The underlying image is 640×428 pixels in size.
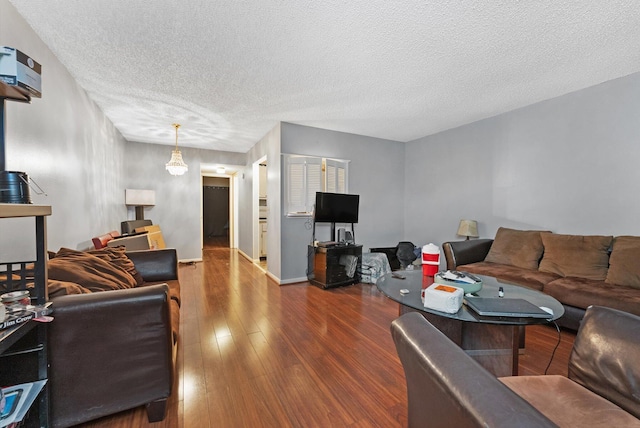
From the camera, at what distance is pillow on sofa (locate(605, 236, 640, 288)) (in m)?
2.31

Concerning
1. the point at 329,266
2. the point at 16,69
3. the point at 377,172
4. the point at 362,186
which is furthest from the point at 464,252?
the point at 16,69

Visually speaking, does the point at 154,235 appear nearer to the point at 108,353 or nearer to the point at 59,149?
the point at 59,149

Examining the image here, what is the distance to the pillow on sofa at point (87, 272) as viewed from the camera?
66.5 inches

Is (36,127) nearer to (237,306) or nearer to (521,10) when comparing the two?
(237,306)

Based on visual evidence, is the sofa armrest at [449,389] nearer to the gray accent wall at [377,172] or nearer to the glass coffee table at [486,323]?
the glass coffee table at [486,323]

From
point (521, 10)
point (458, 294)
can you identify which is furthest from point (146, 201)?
point (521, 10)

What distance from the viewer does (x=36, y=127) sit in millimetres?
2008

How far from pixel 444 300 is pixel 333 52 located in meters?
2.08

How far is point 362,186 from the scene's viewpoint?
15.9 feet

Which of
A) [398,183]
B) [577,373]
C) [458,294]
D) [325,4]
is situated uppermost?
[325,4]

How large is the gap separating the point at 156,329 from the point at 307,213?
9.77ft

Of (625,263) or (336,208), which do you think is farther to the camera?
(336,208)

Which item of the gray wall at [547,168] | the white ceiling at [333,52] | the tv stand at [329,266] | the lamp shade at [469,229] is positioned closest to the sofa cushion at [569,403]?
the white ceiling at [333,52]

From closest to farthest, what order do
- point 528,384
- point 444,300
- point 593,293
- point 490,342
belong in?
point 528,384 → point 444,300 → point 490,342 → point 593,293
